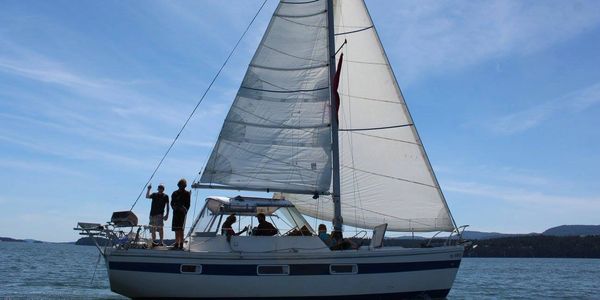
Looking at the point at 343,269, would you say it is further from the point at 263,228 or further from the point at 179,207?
the point at 179,207

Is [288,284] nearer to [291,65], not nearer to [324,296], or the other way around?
[324,296]

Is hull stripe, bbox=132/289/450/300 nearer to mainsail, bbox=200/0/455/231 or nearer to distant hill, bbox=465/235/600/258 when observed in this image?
mainsail, bbox=200/0/455/231

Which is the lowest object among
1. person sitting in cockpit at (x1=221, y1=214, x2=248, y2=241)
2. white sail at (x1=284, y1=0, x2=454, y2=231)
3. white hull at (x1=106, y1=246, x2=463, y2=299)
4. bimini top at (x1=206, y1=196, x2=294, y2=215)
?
white hull at (x1=106, y1=246, x2=463, y2=299)

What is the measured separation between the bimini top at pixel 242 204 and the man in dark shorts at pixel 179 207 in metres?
0.87

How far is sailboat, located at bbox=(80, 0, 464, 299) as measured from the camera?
1627 centimetres

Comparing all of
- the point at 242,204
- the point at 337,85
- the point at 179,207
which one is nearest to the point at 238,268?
the point at 242,204

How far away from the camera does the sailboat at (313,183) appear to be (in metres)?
16.3

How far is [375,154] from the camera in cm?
1889

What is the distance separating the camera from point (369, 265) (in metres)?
16.4

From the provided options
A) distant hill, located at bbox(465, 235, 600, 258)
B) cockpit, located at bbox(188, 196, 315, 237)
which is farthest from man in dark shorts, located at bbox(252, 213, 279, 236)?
distant hill, located at bbox(465, 235, 600, 258)

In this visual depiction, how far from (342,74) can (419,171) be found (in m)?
4.31

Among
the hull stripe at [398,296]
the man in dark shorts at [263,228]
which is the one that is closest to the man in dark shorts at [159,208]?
the man in dark shorts at [263,228]

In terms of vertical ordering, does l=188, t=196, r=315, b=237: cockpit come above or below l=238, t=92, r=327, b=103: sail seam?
below

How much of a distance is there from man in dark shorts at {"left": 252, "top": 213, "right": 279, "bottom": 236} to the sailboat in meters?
0.39
